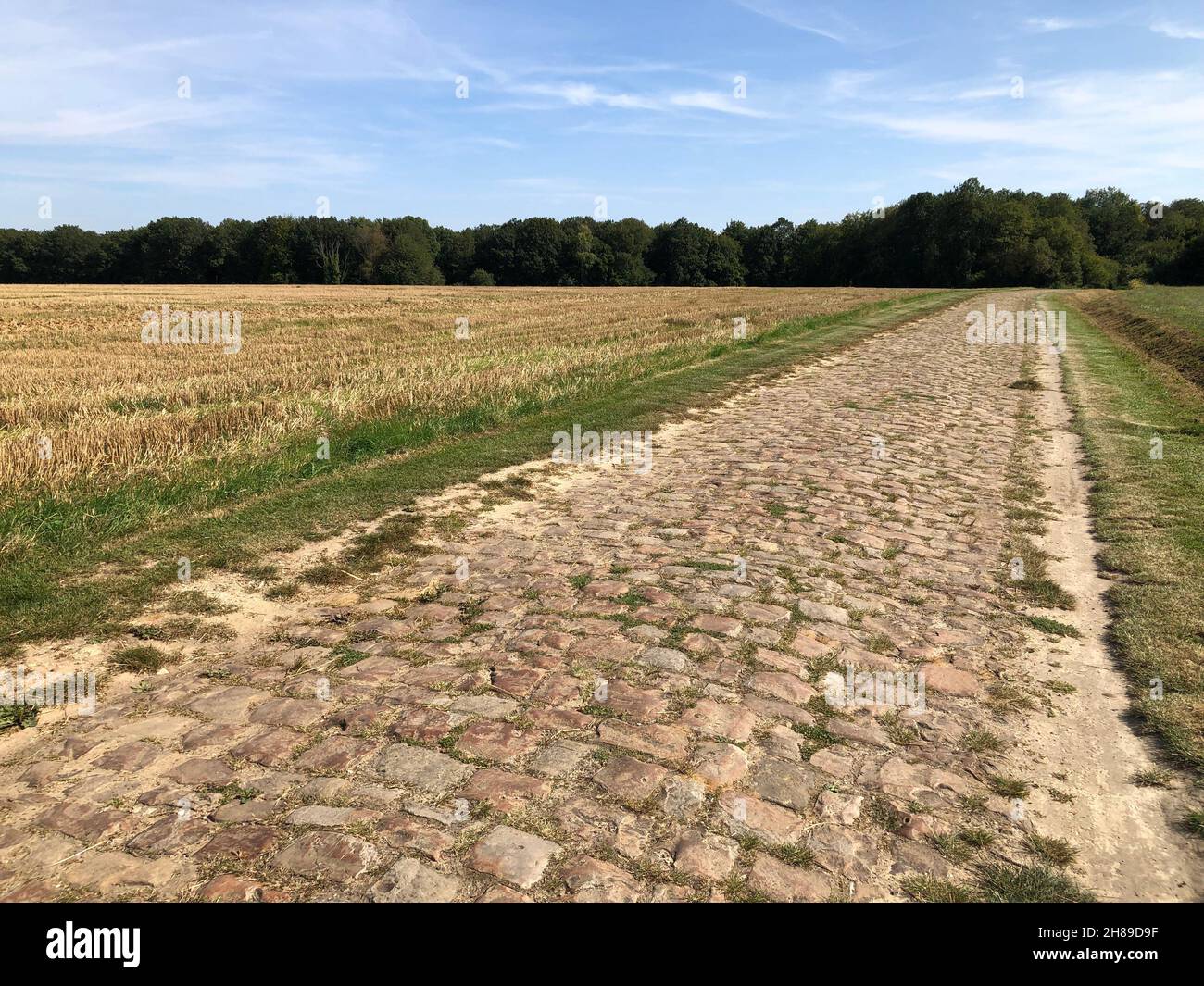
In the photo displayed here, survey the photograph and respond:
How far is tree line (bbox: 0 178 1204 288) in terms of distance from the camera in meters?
96.8

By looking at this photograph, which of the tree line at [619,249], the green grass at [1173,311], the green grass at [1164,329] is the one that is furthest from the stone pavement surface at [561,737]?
the tree line at [619,249]

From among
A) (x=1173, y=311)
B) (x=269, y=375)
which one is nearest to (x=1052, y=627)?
(x=269, y=375)

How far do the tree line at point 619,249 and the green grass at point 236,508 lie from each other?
313ft

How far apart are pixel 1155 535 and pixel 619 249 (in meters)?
119

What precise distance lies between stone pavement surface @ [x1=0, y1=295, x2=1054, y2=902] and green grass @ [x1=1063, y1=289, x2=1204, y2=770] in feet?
2.70

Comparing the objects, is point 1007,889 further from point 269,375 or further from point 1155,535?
point 269,375

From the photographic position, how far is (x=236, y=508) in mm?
7980

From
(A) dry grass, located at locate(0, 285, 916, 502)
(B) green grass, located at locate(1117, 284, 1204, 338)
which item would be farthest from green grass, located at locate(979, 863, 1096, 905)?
(B) green grass, located at locate(1117, 284, 1204, 338)

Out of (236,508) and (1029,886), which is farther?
(236,508)

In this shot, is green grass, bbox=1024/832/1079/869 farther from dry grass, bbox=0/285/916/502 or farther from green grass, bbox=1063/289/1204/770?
dry grass, bbox=0/285/916/502
